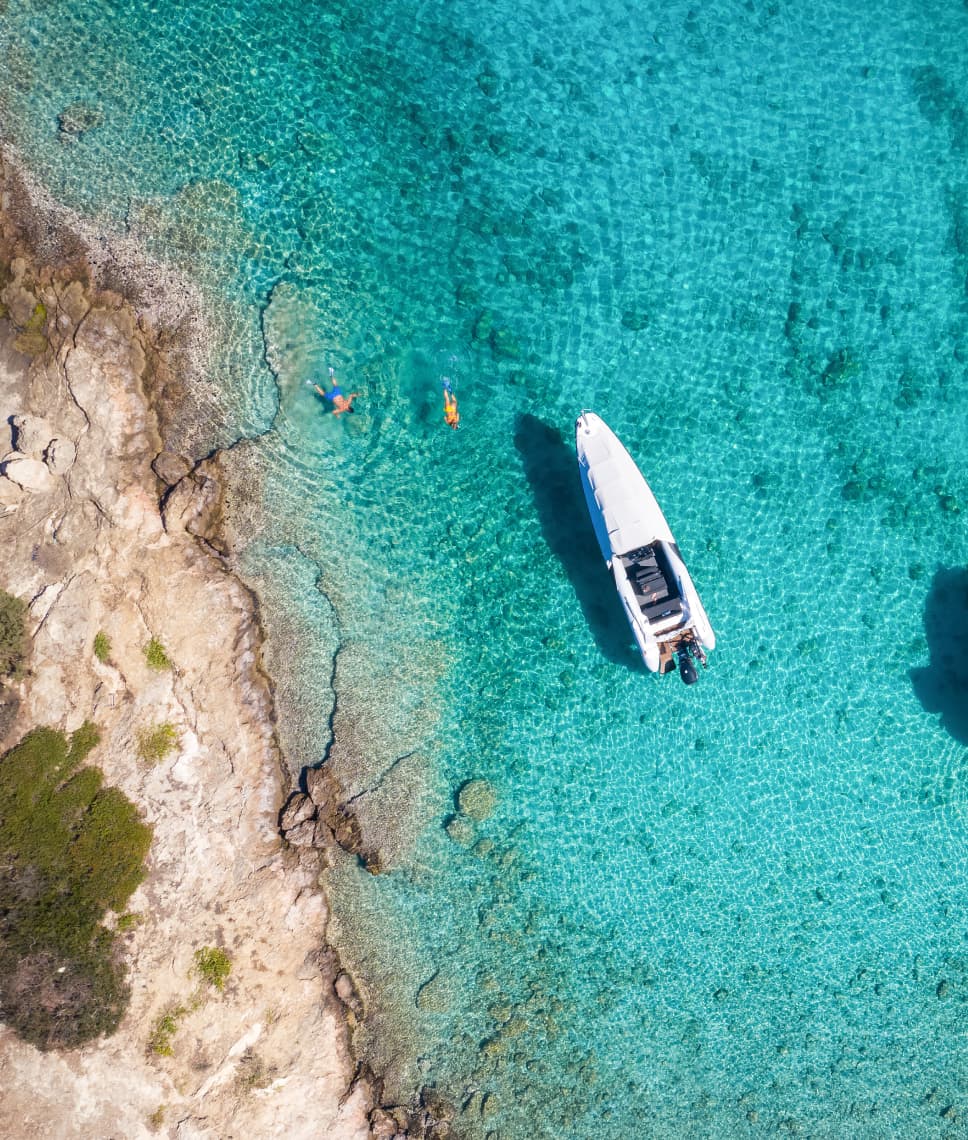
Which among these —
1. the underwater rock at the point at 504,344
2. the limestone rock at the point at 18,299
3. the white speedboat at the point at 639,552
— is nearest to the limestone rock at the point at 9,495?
the limestone rock at the point at 18,299

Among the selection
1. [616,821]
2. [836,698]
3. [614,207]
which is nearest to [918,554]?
[836,698]

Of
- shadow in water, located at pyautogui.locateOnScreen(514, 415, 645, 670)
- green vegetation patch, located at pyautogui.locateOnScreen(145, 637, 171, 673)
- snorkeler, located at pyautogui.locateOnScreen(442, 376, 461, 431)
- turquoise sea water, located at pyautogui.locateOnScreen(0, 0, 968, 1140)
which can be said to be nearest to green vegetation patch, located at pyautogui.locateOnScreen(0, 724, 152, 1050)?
green vegetation patch, located at pyautogui.locateOnScreen(145, 637, 171, 673)

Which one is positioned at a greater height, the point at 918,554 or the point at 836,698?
the point at 918,554

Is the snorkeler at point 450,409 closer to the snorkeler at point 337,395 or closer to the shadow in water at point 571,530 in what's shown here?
the shadow in water at point 571,530

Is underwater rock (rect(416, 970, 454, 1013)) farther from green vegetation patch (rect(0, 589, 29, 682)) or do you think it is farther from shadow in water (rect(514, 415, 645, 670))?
green vegetation patch (rect(0, 589, 29, 682))

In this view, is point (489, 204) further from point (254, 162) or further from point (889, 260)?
point (889, 260)

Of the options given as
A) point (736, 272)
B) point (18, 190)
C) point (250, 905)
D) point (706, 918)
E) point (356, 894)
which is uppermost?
point (18, 190)

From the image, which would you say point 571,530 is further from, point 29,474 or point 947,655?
point 29,474

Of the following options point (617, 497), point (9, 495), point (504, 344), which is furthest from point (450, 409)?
point (9, 495)
